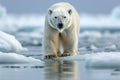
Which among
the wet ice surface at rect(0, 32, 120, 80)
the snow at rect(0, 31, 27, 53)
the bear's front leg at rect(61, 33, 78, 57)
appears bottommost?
the wet ice surface at rect(0, 32, 120, 80)

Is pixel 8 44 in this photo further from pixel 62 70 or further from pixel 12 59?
pixel 62 70

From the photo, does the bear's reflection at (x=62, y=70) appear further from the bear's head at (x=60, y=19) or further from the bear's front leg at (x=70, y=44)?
the bear's front leg at (x=70, y=44)

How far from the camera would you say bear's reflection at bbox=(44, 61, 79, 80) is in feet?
17.0

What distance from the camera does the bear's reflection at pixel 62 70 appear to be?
17.0ft

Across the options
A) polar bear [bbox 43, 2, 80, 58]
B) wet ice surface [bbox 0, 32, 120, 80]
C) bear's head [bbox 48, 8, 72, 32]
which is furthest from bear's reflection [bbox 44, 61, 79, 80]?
polar bear [bbox 43, 2, 80, 58]

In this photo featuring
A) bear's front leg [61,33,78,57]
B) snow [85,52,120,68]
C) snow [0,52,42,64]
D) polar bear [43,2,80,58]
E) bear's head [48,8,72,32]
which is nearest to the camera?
snow [85,52,120,68]

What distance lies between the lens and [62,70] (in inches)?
232

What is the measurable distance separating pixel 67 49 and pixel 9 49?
1.59m

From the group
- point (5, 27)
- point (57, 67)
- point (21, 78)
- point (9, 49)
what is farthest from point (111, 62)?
point (5, 27)

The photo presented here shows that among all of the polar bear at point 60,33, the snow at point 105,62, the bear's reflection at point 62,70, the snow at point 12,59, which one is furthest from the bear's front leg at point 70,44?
the snow at point 105,62

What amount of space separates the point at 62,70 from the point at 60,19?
183 cm

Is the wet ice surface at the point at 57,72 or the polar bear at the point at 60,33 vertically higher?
the polar bear at the point at 60,33

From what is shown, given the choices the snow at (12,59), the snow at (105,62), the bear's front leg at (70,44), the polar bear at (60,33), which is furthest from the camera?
the bear's front leg at (70,44)

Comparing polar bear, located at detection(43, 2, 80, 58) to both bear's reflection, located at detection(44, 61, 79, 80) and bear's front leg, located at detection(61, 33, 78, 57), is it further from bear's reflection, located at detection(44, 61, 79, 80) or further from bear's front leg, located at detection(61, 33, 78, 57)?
bear's reflection, located at detection(44, 61, 79, 80)
